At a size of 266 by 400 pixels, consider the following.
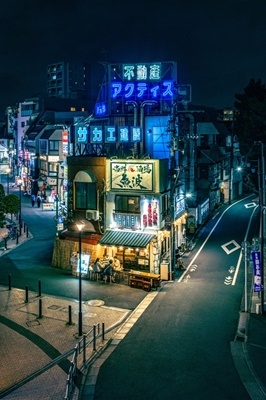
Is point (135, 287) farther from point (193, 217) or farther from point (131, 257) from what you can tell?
point (193, 217)

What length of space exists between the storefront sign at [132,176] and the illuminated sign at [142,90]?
751cm

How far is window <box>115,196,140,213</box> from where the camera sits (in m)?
28.8

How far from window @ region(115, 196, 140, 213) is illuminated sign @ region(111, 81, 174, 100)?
9239mm

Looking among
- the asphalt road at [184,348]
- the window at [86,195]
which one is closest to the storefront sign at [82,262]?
the window at [86,195]

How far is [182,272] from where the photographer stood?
29656 millimetres

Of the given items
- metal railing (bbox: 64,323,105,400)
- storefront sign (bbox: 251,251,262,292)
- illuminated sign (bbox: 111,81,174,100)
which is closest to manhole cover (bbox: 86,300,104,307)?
metal railing (bbox: 64,323,105,400)

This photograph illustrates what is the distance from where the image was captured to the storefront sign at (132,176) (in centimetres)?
2830

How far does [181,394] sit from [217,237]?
26.6 m

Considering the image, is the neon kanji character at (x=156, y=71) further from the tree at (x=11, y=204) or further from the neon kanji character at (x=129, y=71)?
the tree at (x=11, y=204)

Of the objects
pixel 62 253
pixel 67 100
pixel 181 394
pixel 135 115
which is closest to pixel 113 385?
pixel 181 394

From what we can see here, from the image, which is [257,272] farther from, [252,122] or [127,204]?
[252,122]

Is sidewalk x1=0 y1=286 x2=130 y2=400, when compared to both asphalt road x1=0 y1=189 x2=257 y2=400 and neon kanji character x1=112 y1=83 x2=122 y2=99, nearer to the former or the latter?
asphalt road x1=0 y1=189 x2=257 y2=400

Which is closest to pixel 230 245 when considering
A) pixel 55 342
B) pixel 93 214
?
pixel 93 214

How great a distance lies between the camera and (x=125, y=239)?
28297 millimetres
